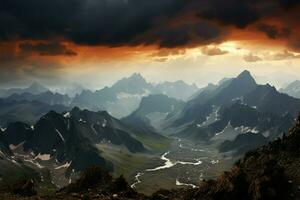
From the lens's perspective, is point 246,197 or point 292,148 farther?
point 292,148

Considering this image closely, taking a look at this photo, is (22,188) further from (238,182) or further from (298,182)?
(298,182)

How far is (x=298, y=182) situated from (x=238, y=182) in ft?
31.0

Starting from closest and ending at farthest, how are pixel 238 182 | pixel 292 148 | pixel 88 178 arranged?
1. pixel 238 182
2. pixel 292 148
3. pixel 88 178

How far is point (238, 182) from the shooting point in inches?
2847

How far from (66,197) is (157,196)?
709 inches

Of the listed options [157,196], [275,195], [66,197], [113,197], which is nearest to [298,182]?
[275,195]

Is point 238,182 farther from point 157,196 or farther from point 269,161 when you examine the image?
point 157,196

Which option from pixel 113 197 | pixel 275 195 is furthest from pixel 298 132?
pixel 113 197

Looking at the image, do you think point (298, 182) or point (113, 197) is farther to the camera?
point (113, 197)

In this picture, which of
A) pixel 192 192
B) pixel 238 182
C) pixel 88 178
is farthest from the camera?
pixel 88 178

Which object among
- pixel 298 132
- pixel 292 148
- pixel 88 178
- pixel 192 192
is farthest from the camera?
pixel 88 178

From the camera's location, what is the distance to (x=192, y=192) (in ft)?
276

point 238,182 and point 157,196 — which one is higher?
point 238,182

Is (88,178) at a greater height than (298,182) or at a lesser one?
lesser
